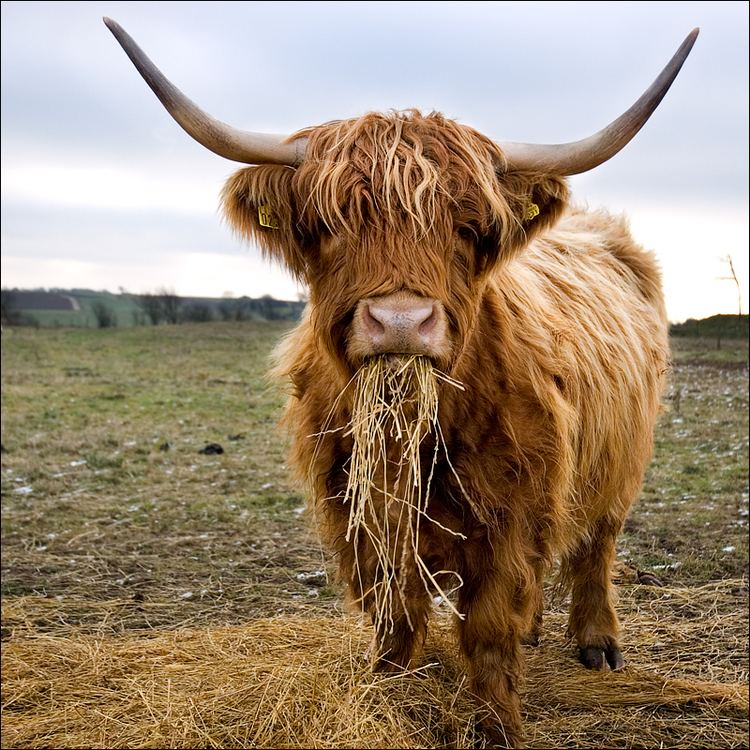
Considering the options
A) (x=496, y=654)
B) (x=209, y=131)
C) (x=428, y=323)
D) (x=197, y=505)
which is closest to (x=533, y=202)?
(x=428, y=323)

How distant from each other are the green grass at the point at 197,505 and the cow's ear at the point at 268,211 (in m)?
0.91

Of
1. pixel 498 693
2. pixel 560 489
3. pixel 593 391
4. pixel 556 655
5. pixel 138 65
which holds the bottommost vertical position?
pixel 556 655

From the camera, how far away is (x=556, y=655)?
417 cm

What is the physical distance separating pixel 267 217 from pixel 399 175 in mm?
574

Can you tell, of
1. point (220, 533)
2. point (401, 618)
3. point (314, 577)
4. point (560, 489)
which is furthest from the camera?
point (220, 533)

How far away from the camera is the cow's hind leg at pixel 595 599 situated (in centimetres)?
405

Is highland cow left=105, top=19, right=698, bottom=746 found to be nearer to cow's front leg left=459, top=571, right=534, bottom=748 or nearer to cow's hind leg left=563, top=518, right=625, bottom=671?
cow's front leg left=459, top=571, right=534, bottom=748

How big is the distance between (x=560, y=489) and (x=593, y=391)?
0.63 meters

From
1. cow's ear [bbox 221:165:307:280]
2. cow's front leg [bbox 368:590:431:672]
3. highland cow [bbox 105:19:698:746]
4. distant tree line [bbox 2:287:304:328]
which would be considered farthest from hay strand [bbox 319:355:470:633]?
distant tree line [bbox 2:287:304:328]

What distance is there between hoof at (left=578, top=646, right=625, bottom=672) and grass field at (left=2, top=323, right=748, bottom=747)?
21.0 inches

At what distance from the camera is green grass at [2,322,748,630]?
16.4ft

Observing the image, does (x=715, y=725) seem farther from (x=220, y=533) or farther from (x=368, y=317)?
(x=220, y=533)

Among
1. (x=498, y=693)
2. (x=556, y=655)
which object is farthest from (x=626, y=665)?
(x=498, y=693)

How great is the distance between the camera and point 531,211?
9.68 ft
